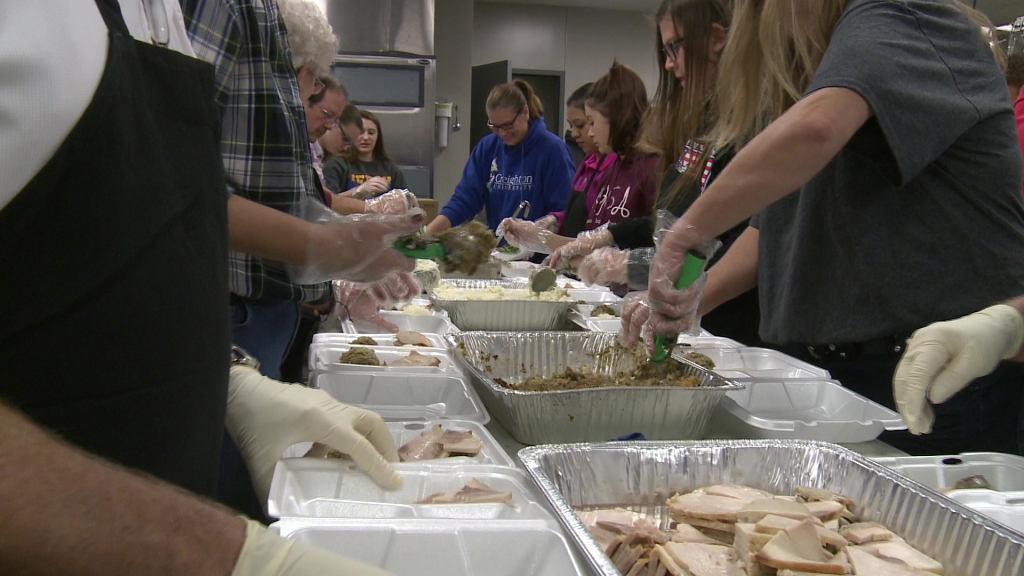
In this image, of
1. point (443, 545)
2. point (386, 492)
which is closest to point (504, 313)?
point (386, 492)

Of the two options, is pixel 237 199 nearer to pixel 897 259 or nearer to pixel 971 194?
pixel 897 259

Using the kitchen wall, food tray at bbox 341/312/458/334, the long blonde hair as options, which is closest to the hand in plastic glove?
food tray at bbox 341/312/458/334

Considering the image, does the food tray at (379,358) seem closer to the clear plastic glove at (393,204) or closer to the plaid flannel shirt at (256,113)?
the plaid flannel shirt at (256,113)

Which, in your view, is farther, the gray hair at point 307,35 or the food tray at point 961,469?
the gray hair at point 307,35

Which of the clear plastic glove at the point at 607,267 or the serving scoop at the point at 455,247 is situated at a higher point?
the serving scoop at the point at 455,247

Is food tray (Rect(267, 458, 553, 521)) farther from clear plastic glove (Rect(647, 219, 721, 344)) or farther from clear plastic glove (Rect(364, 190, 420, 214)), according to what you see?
clear plastic glove (Rect(364, 190, 420, 214))

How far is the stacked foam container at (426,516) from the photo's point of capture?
101 centimetres

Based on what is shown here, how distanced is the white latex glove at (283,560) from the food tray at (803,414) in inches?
41.2

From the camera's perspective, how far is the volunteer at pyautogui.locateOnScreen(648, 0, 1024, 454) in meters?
1.48

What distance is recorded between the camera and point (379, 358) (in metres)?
1.99

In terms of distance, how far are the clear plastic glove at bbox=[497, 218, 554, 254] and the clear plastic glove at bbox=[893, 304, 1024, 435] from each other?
2.14 metres

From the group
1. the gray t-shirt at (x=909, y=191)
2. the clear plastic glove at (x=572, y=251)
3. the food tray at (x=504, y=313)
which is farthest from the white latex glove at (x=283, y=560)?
the clear plastic glove at (x=572, y=251)

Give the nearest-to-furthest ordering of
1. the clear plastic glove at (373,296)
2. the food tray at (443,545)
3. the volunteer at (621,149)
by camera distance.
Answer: the food tray at (443,545)
the clear plastic glove at (373,296)
the volunteer at (621,149)

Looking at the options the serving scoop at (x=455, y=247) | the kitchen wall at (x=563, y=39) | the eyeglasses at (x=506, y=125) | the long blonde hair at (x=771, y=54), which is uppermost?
the kitchen wall at (x=563, y=39)
